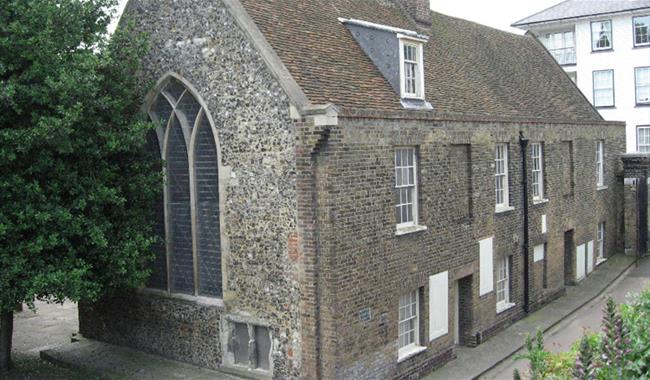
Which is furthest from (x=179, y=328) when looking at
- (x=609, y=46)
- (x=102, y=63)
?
(x=609, y=46)

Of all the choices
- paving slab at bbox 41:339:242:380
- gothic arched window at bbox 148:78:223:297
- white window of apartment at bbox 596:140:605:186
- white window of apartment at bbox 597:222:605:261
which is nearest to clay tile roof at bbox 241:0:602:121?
white window of apartment at bbox 596:140:605:186

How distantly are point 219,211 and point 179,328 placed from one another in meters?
3.17

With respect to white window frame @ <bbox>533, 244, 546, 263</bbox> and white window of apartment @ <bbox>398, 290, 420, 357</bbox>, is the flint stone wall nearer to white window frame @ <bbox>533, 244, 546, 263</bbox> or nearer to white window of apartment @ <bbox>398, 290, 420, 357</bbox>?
white window of apartment @ <bbox>398, 290, 420, 357</bbox>

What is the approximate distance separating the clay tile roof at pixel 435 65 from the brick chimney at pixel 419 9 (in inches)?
11.6

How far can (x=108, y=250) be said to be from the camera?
14.5m

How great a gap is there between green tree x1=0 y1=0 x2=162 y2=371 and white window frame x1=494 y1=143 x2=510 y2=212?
10.3 m

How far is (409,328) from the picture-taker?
16.2 meters

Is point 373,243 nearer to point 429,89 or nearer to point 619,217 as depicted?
point 429,89

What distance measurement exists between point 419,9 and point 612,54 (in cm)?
2634

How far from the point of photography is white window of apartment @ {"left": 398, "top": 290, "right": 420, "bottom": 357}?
15820 millimetres

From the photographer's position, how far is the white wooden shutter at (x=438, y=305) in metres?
16.6

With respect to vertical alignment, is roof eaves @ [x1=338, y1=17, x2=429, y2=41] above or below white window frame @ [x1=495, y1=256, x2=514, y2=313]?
above

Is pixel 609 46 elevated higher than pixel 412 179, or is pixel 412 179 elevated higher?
pixel 609 46

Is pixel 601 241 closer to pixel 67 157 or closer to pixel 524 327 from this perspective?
pixel 524 327
